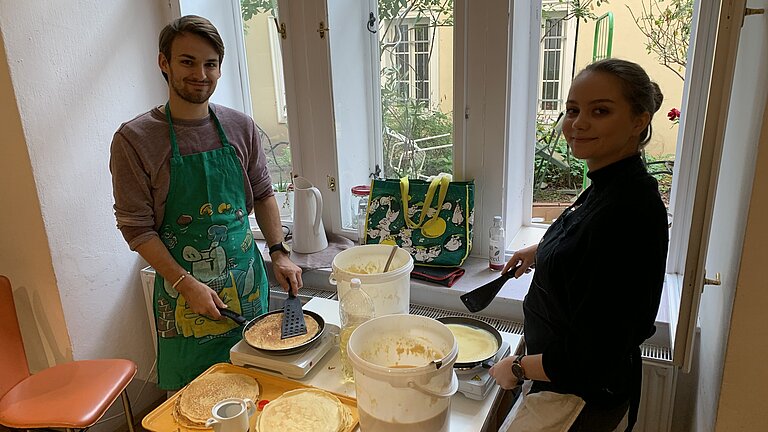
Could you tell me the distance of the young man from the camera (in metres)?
1.45

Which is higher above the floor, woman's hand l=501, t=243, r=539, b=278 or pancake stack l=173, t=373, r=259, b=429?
woman's hand l=501, t=243, r=539, b=278

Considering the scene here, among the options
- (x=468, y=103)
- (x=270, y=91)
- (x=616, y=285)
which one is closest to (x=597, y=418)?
(x=616, y=285)

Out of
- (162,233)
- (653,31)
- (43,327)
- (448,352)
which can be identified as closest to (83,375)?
(43,327)

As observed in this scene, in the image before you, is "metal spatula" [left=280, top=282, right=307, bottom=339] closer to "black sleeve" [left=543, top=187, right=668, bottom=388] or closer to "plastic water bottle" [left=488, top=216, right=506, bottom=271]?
"black sleeve" [left=543, top=187, right=668, bottom=388]

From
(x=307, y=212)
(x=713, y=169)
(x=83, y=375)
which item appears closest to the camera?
(x=713, y=169)

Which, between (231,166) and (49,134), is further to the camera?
(49,134)

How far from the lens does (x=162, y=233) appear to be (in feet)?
5.01

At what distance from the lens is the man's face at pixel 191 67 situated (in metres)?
1.45

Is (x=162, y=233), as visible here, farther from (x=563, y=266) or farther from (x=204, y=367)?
(x=563, y=266)

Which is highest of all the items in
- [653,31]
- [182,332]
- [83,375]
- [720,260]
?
[653,31]

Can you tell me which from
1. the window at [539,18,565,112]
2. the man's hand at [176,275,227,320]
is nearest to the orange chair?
the man's hand at [176,275,227,320]

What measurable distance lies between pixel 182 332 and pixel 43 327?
0.87 m

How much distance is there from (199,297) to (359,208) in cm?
92

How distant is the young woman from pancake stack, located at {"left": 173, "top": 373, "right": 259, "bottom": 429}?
1.85 ft
